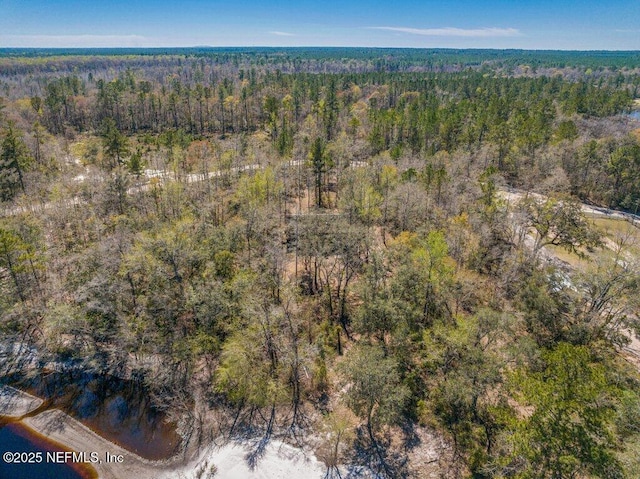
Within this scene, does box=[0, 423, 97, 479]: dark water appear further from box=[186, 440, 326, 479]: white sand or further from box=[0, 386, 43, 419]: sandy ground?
box=[186, 440, 326, 479]: white sand

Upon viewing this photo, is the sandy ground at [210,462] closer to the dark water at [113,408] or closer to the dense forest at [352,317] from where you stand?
the dark water at [113,408]

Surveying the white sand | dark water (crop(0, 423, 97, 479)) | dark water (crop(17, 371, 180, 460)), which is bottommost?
dark water (crop(17, 371, 180, 460))

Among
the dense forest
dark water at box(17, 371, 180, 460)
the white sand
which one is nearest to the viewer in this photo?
the white sand

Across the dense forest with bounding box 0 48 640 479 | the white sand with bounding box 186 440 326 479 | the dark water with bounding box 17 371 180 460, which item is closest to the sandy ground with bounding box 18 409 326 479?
the white sand with bounding box 186 440 326 479

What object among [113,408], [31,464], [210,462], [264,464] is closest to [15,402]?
[31,464]

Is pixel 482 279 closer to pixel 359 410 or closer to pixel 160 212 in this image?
pixel 359 410

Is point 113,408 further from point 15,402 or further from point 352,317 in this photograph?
point 352,317

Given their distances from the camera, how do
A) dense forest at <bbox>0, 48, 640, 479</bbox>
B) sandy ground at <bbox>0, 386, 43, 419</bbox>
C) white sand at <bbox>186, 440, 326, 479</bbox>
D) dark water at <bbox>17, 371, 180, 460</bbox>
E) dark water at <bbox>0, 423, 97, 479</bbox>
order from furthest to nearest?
sandy ground at <bbox>0, 386, 43, 419</bbox> → dark water at <bbox>17, 371, 180, 460</bbox> → dense forest at <bbox>0, 48, 640, 479</bbox> → dark water at <bbox>0, 423, 97, 479</bbox> → white sand at <bbox>186, 440, 326, 479</bbox>
